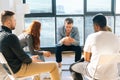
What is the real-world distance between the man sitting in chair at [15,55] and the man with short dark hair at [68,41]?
1.33m

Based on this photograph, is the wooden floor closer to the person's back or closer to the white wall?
the white wall

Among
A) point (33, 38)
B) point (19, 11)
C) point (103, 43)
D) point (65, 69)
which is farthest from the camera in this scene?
point (19, 11)

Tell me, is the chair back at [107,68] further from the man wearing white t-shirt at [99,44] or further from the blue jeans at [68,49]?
the blue jeans at [68,49]

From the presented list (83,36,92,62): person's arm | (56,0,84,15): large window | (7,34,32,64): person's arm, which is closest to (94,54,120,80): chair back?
(83,36,92,62): person's arm

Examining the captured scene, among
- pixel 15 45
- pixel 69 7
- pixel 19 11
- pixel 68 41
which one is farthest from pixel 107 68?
pixel 69 7

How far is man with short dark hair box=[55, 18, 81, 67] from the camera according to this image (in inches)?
172

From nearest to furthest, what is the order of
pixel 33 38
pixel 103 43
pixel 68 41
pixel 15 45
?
pixel 103 43 < pixel 15 45 < pixel 33 38 < pixel 68 41

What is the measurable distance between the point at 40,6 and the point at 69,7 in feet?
2.28

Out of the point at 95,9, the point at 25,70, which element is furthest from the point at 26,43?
the point at 95,9

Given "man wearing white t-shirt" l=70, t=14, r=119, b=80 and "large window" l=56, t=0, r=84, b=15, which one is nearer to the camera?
"man wearing white t-shirt" l=70, t=14, r=119, b=80

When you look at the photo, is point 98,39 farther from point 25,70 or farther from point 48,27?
point 48,27

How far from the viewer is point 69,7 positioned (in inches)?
241

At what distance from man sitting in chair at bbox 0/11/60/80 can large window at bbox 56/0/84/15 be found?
124 inches

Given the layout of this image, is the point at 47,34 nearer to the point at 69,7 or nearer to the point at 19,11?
the point at 69,7
